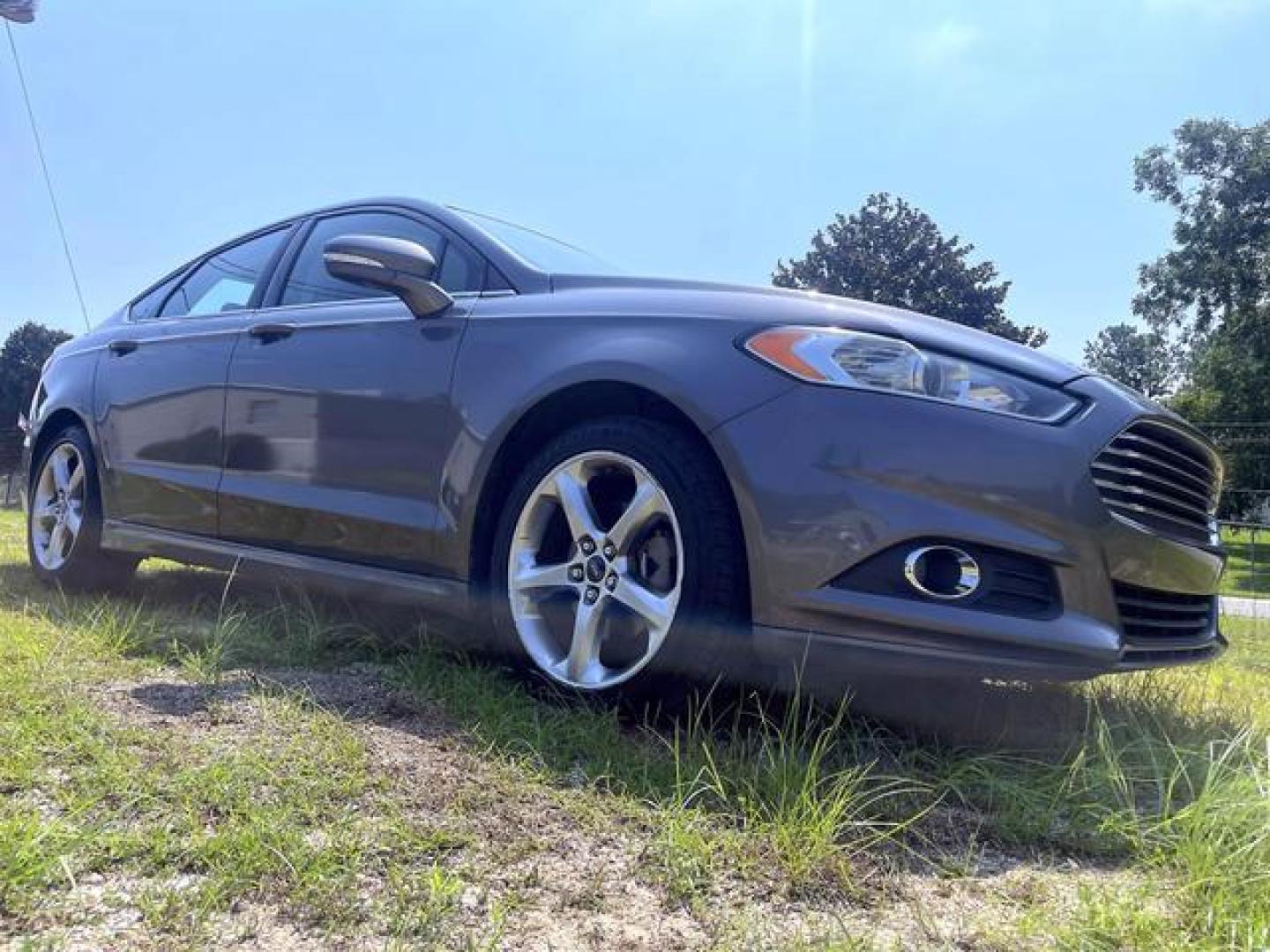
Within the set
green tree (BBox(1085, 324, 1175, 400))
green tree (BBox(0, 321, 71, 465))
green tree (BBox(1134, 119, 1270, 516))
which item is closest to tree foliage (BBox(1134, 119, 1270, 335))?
green tree (BBox(1134, 119, 1270, 516))

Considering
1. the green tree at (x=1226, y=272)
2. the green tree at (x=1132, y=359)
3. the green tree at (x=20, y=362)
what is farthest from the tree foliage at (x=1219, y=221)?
the green tree at (x=20, y=362)

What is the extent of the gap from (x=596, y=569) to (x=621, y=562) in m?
0.07

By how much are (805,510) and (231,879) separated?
4.35ft

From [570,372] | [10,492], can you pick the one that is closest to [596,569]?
[570,372]

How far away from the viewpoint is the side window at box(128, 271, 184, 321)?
179 inches

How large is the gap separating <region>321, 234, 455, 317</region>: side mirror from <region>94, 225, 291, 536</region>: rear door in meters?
0.88

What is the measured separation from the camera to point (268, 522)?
11.1ft

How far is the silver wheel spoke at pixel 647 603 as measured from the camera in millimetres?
2295

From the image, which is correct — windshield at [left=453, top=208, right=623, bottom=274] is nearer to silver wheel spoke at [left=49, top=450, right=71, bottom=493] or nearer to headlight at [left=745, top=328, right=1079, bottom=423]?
headlight at [left=745, top=328, right=1079, bottom=423]

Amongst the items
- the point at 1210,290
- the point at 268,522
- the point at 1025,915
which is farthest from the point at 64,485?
the point at 1210,290

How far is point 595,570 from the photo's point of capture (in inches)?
97.2

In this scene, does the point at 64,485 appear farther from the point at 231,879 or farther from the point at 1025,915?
the point at 1025,915

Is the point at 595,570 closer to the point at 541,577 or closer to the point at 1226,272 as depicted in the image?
the point at 541,577

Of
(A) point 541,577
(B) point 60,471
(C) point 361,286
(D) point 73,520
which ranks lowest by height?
(D) point 73,520
